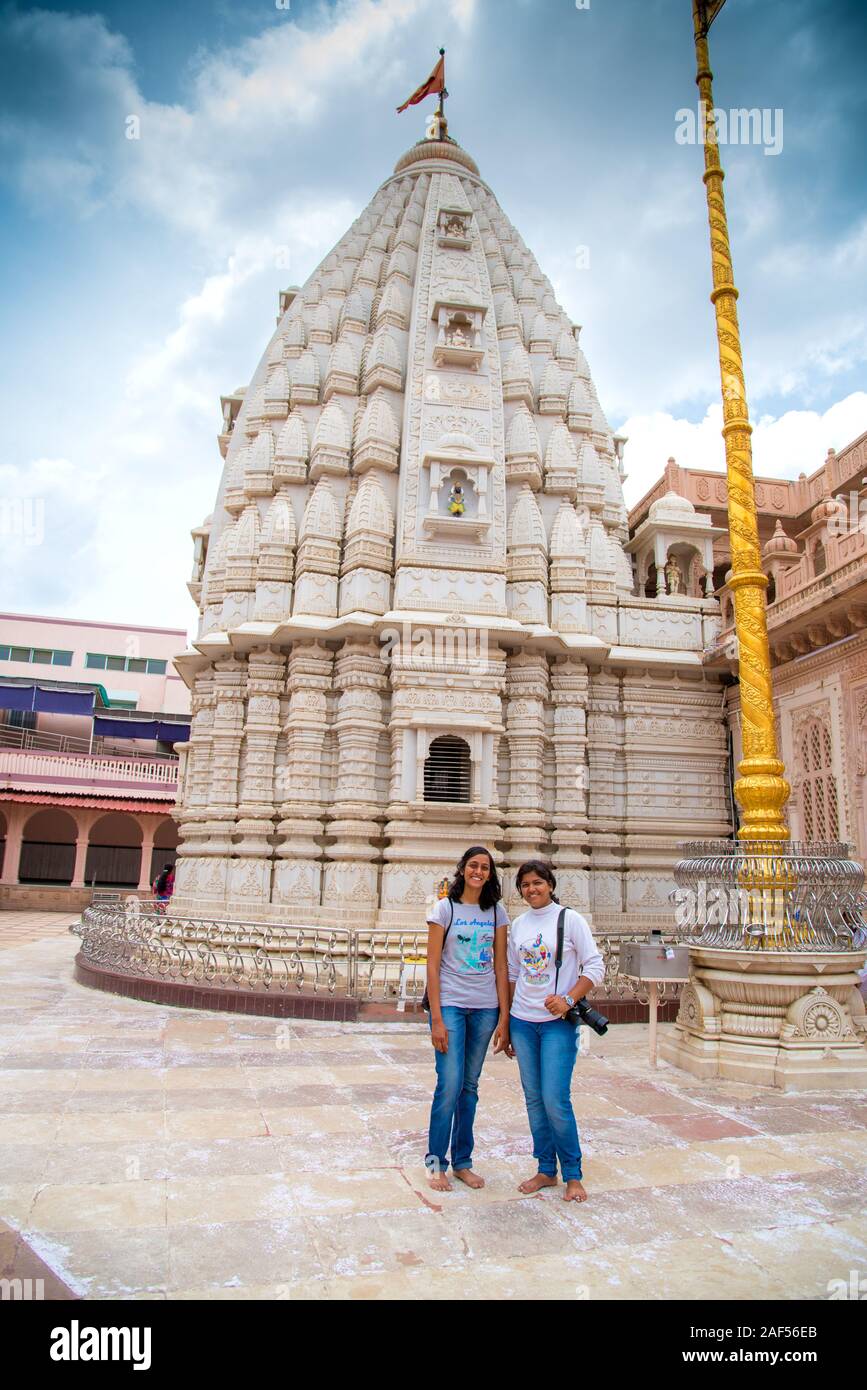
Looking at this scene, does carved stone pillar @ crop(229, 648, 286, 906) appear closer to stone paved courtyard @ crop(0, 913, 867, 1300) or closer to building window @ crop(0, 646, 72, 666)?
stone paved courtyard @ crop(0, 913, 867, 1300)

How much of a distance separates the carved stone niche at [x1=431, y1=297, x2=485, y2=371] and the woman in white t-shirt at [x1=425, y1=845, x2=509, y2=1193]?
13.5m

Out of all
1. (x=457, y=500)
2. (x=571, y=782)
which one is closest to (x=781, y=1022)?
(x=571, y=782)

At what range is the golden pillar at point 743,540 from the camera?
28.2 feet

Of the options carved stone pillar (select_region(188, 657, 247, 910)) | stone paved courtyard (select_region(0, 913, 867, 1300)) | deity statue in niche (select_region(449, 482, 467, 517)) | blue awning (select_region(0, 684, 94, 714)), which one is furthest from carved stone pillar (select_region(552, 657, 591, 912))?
blue awning (select_region(0, 684, 94, 714))

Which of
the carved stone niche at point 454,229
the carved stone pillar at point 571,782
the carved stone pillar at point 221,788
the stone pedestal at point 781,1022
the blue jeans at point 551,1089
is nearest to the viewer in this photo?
the blue jeans at point 551,1089

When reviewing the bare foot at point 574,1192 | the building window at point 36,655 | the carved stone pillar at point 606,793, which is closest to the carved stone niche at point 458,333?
the carved stone pillar at point 606,793

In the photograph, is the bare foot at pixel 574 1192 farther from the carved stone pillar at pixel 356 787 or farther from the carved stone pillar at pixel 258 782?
the carved stone pillar at pixel 258 782

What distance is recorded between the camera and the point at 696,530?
1825 centimetres

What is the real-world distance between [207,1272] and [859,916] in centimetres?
649

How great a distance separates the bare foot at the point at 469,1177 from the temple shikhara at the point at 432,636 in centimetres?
888

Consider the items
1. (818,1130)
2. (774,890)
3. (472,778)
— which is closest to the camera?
(818,1130)

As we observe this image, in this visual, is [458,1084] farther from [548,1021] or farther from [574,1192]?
[574,1192]
